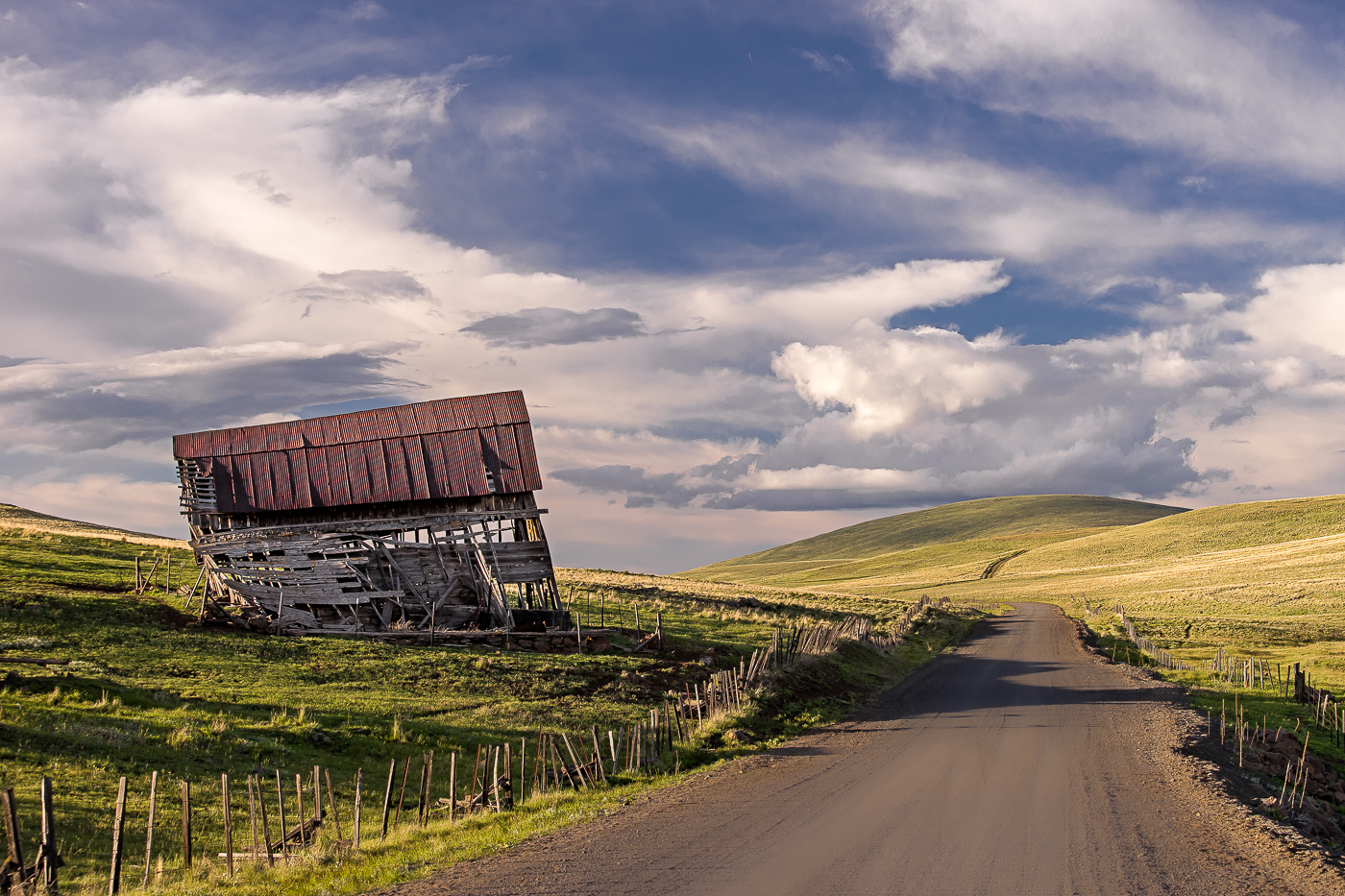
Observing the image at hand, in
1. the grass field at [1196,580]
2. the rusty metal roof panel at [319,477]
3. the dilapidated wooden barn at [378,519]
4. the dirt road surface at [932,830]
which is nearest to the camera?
the dirt road surface at [932,830]

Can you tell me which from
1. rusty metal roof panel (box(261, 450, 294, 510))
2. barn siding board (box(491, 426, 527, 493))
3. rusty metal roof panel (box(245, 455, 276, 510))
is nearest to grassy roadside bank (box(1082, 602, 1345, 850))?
barn siding board (box(491, 426, 527, 493))

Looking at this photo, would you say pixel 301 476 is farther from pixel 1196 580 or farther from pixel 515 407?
pixel 1196 580

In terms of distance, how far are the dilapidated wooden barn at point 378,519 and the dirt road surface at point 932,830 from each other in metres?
19.7

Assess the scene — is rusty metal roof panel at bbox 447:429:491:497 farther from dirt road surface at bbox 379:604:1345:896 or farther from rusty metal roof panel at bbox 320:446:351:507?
dirt road surface at bbox 379:604:1345:896

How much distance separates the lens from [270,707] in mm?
20641

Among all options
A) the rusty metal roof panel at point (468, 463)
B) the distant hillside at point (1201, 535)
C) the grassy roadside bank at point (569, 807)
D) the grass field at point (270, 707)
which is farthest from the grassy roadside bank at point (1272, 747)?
the distant hillside at point (1201, 535)

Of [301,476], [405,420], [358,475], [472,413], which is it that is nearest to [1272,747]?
[472,413]

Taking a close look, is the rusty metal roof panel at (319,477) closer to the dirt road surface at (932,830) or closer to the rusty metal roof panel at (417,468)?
the rusty metal roof panel at (417,468)

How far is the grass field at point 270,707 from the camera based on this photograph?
43.0 feet

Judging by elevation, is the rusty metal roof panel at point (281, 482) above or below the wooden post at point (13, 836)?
above

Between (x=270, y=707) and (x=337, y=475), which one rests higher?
(x=337, y=475)

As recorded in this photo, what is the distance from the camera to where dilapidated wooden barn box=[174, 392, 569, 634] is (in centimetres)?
3700

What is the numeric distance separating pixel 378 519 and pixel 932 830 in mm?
31198

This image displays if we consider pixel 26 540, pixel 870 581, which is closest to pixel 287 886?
pixel 26 540
